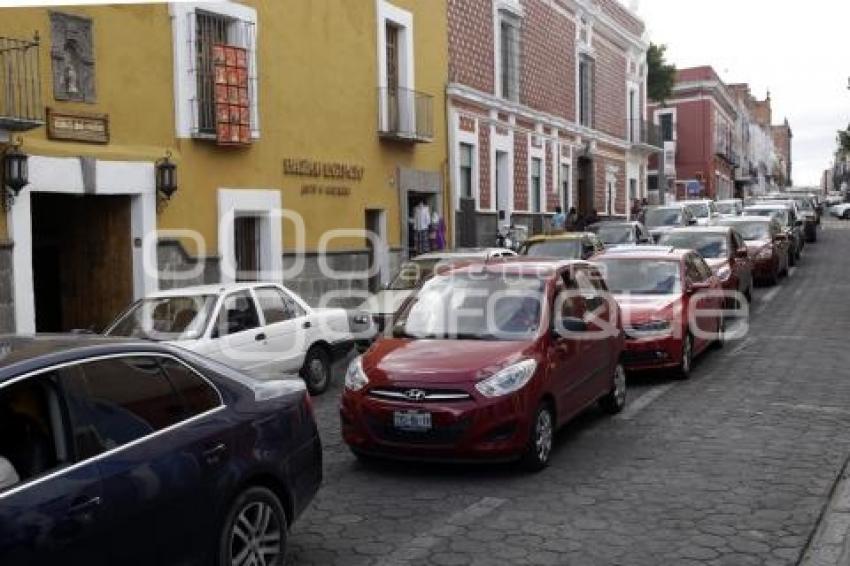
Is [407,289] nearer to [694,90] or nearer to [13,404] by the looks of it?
Answer: [13,404]

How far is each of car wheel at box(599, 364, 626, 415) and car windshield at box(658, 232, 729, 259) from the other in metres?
7.73

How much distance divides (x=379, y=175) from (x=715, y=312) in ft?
29.9

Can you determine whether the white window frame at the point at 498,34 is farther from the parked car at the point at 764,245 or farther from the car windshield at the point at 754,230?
the car windshield at the point at 754,230

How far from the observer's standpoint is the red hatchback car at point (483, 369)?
7055 mm

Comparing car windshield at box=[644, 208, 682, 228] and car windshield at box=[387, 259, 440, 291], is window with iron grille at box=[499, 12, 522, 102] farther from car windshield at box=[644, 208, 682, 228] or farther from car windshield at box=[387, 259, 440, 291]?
car windshield at box=[387, 259, 440, 291]

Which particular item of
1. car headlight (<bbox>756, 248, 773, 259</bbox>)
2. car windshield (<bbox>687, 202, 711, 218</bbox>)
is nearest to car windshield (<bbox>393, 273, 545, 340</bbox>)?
car headlight (<bbox>756, 248, 773, 259</bbox>)

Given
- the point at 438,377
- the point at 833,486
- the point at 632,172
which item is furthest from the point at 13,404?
the point at 632,172

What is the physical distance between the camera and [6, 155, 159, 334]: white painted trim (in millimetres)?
11867

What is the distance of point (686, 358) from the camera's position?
11.3 m

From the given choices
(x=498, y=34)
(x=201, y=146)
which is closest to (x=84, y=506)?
(x=201, y=146)

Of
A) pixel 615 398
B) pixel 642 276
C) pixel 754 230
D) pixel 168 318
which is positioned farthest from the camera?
pixel 754 230

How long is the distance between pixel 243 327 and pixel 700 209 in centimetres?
2532

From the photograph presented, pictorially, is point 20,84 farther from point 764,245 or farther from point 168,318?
point 764,245

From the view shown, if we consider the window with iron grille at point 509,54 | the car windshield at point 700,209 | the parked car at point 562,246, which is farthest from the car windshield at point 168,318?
the car windshield at point 700,209
